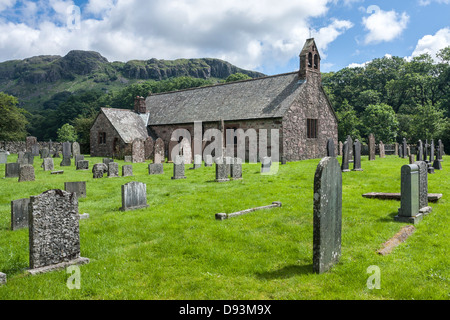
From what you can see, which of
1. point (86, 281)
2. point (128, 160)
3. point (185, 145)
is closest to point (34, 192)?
point (86, 281)

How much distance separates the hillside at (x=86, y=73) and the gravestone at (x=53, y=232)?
15287cm

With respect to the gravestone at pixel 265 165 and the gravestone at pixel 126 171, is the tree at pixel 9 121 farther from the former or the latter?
the gravestone at pixel 265 165

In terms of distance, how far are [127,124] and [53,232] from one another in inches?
1160

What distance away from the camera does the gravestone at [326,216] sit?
15.6ft

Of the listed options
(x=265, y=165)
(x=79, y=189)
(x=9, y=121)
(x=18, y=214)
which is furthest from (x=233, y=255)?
(x=9, y=121)

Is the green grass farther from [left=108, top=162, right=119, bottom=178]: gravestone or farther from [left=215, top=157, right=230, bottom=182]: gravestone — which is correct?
[left=108, top=162, right=119, bottom=178]: gravestone

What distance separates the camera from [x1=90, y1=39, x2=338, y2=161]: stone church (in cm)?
2645

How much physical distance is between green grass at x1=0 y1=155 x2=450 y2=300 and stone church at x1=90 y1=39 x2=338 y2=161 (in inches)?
627

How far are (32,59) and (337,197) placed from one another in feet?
750

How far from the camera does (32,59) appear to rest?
633 feet

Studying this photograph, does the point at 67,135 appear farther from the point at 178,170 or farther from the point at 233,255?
the point at 233,255

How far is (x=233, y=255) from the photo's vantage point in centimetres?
556

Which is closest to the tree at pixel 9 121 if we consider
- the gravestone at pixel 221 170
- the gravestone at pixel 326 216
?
the gravestone at pixel 221 170

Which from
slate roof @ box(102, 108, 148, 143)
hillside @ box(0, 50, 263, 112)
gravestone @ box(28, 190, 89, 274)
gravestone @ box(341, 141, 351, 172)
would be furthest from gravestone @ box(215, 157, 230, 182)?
hillside @ box(0, 50, 263, 112)
